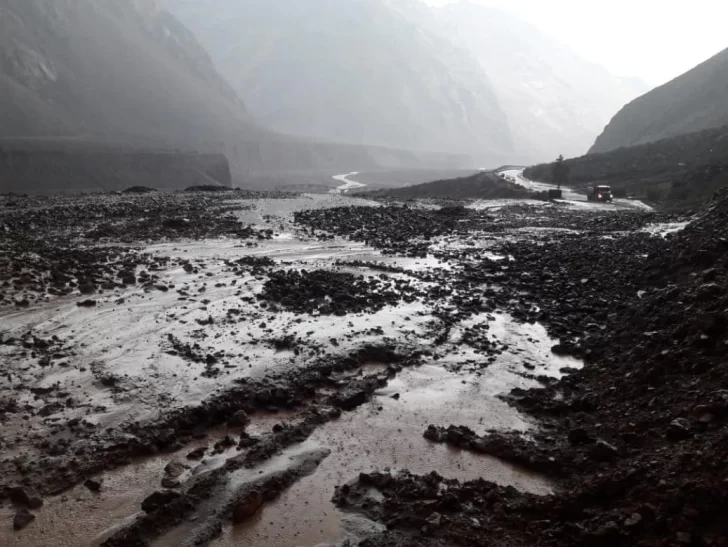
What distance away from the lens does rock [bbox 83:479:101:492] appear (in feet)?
19.0

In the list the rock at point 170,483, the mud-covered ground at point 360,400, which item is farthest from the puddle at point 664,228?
the rock at point 170,483

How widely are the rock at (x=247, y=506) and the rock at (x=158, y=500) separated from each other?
66 cm

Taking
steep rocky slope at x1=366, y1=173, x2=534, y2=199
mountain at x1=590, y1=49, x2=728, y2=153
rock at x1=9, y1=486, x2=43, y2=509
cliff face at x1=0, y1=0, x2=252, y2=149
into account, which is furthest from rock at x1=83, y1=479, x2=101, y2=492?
cliff face at x1=0, y1=0, x2=252, y2=149

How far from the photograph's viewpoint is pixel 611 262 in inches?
632

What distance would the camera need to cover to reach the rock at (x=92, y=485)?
5791 mm

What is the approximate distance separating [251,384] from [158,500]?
289 cm

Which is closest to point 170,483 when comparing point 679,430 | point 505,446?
point 505,446

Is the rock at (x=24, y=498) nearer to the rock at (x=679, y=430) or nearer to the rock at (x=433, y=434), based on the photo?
the rock at (x=433, y=434)

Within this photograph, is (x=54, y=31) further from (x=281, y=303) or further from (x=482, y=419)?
(x=482, y=419)

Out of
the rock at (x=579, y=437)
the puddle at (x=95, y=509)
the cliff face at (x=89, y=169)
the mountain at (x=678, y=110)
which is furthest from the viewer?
the mountain at (x=678, y=110)

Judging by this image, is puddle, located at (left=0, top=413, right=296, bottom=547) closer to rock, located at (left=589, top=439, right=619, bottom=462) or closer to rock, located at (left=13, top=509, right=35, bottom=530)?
rock, located at (left=13, top=509, right=35, bottom=530)

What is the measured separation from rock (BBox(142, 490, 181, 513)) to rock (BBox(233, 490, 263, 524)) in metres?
0.66

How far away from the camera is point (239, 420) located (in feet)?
24.2

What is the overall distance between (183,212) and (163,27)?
385ft
